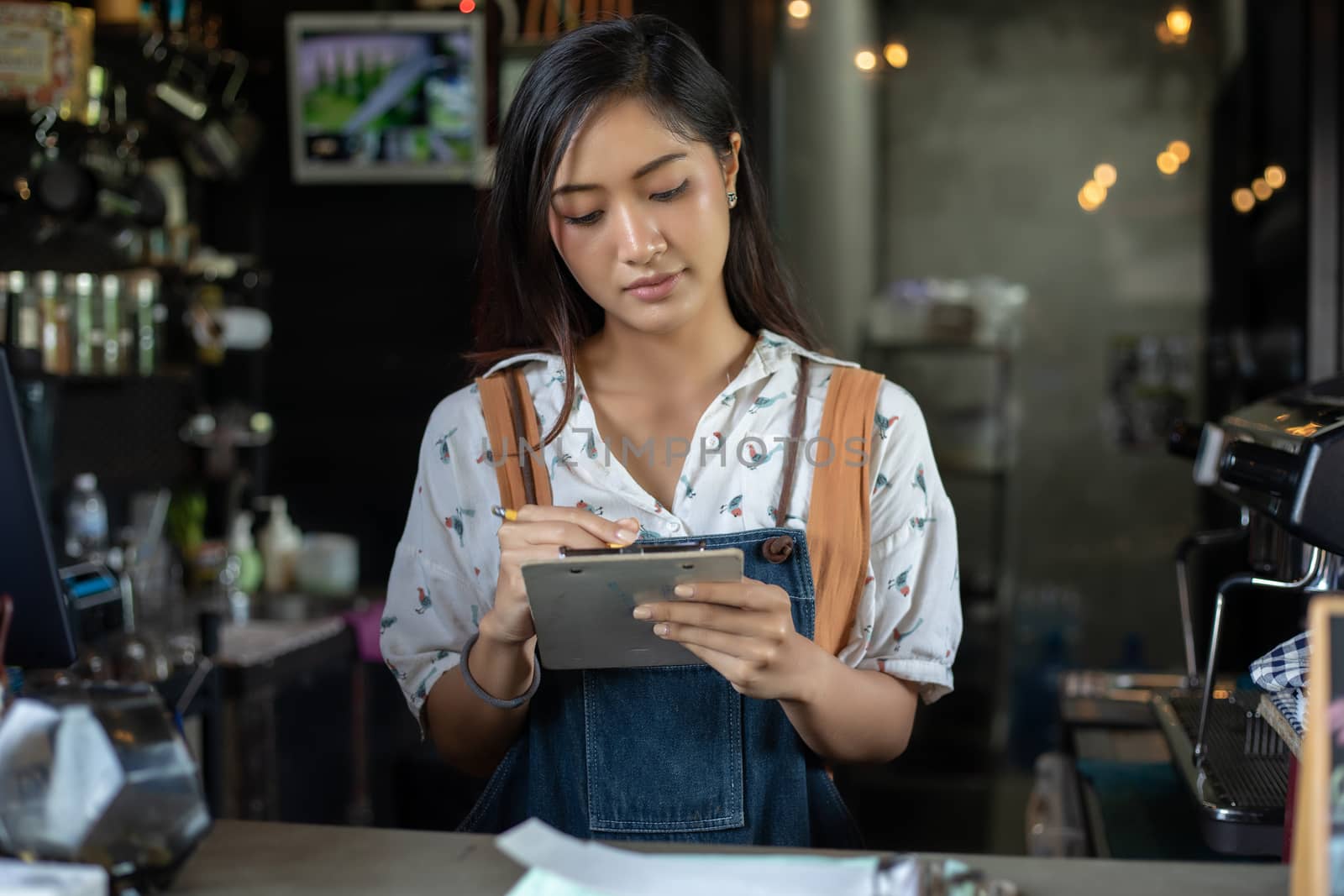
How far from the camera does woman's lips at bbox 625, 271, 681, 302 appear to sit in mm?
1507

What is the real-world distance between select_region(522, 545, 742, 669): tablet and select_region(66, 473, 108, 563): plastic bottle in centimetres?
184

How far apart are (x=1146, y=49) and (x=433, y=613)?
10.3 feet

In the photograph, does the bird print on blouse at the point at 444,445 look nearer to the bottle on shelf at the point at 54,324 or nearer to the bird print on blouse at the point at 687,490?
the bird print on blouse at the point at 687,490

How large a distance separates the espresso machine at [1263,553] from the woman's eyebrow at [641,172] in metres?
0.72

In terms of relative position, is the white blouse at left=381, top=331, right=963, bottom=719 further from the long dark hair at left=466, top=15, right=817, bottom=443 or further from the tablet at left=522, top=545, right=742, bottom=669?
the tablet at left=522, top=545, right=742, bottom=669

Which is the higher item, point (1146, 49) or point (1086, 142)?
point (1146, 49)

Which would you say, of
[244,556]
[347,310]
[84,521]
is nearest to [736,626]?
[84,521]

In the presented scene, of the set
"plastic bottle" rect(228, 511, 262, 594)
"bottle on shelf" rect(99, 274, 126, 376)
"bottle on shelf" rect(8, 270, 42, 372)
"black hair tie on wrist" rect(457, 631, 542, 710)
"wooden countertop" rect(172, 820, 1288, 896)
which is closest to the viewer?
"wooden countertop" rect(172, 820, 1288, 896)

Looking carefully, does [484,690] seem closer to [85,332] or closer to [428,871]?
[428,871]

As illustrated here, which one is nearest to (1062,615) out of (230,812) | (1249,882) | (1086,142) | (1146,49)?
(1086,142)

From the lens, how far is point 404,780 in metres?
3.40

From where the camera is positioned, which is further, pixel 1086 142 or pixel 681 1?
pixel 1086 142

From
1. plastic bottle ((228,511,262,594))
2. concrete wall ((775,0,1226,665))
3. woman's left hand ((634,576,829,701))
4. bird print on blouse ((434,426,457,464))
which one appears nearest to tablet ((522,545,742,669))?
woman's left hand ((634,576,829,701))

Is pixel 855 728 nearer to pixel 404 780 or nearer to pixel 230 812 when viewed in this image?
pixel 230 812
